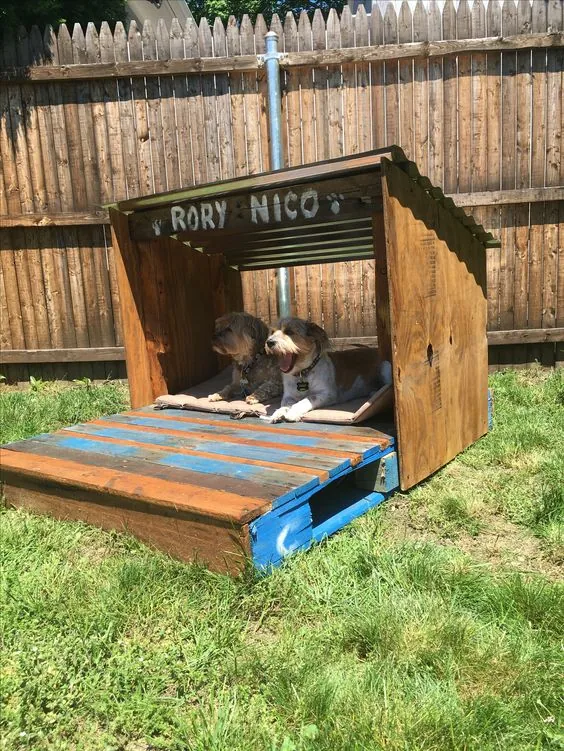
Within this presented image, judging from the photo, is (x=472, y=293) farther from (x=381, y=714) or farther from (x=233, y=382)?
(x=381, y=714)

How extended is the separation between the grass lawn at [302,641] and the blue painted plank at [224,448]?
0.42 meters

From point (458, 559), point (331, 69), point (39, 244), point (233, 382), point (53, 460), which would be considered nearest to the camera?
point (458, 559)

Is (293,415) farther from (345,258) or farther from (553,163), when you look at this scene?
(553,163)

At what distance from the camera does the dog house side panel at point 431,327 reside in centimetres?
366

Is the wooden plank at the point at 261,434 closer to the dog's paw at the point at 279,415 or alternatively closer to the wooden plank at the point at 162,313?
the dog's paw at the point at 279,415

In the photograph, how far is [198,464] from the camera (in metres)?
3.52

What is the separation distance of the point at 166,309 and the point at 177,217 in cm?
111

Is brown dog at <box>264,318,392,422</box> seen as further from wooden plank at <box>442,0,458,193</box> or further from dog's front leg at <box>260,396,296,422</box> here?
wooden plank at <box>442,0,458,193</box>

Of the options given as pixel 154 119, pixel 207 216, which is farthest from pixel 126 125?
pixel 207 216

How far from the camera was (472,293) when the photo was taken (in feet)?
15.8

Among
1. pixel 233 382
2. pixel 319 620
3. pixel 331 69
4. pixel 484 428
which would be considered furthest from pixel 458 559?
pixel 331 69

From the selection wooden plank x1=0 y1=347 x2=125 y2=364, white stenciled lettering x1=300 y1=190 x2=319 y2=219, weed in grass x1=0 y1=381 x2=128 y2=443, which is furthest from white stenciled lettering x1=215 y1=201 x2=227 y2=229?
wooden plank x1=0 y1=347 x2=125 y2=364

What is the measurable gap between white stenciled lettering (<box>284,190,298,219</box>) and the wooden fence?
9.22 feet

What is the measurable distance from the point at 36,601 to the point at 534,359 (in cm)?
606
